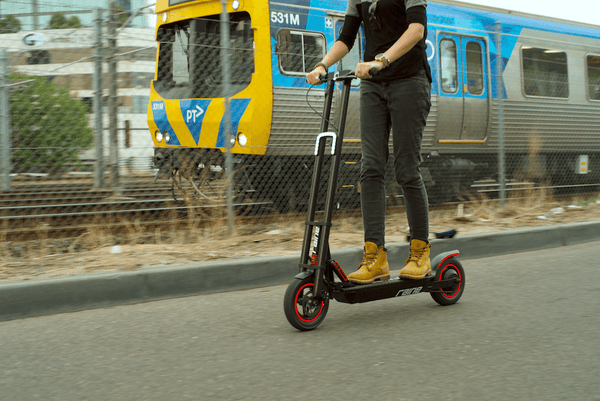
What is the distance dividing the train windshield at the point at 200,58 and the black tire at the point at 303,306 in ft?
15.9

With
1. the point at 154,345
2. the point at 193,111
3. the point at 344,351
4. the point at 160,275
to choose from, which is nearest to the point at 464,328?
the point at 344,351

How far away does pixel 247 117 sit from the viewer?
7730 millimetres

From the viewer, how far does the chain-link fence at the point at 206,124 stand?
21.5 ft

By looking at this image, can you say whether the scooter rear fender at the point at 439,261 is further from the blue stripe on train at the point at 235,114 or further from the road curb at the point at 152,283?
the blue stripe on train at the point at 235,114

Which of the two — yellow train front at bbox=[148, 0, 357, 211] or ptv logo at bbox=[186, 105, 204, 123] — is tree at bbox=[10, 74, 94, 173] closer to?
yellow train front at bbox=[148, 0, 357, 211]

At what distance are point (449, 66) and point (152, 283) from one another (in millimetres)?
7076

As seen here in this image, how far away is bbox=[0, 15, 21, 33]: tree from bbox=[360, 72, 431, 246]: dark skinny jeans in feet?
13.1

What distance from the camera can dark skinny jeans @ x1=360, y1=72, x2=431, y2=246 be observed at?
3576mm

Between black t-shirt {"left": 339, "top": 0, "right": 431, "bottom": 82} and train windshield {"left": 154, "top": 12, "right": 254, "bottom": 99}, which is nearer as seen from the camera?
black t-shirt {"left": 339, "top": 0, "right": 431, "bottom": 82}

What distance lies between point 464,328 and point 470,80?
24.9 ft

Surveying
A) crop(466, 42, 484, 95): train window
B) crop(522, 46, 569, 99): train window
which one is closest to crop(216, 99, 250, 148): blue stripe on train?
crop(466, 42, 484, 95): train window

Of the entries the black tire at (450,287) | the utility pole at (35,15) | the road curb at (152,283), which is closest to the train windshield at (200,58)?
the utility pole at (35,15)

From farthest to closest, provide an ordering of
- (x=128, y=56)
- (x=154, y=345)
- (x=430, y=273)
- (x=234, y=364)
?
1. (x=128, y=56)
2. (x=430, y=273)
3. (x=154, y=345)
4. (x=234, y=364)

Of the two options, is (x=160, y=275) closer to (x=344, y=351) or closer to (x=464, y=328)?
(x=344, y=351)
